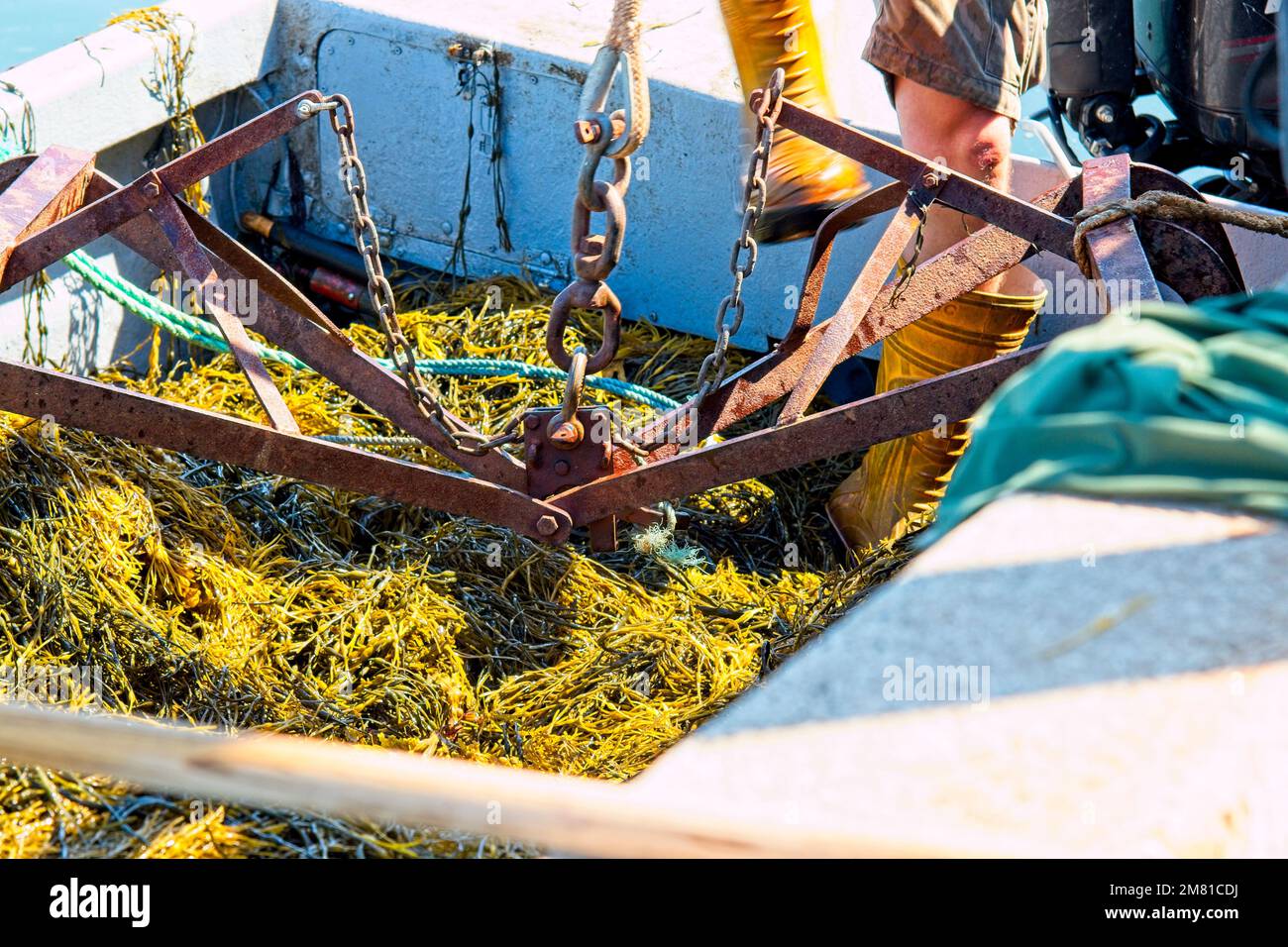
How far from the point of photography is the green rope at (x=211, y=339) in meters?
3.62

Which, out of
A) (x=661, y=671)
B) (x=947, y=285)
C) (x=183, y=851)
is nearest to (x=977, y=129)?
(x=947, y=285)

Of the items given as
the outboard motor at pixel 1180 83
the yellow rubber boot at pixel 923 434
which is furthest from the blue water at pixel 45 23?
the yellow rubber boot at pixel 923 434

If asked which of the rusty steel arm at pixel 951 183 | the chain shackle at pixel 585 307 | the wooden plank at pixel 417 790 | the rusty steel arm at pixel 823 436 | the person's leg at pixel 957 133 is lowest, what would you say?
the wooden plank at pixel 417 790

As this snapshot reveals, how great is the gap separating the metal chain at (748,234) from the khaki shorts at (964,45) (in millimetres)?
665

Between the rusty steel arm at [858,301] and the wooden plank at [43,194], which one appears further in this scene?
the wooden plank at [43,194]

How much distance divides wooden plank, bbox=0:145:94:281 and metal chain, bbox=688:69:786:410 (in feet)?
4.88

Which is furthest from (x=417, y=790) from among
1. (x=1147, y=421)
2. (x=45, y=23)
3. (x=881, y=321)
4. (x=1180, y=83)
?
(x=45, y=23)

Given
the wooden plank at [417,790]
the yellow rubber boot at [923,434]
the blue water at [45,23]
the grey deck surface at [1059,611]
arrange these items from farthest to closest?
1. the blue water at [45,23]
2. the yellow rubber boot at [923,434]
3. the grey deck surface at [1059,611]
4. the wooden plank at [417,790]

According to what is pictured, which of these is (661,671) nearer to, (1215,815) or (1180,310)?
(1180,310)

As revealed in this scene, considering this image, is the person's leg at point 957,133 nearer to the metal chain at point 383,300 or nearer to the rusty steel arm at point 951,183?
the rusty steel arm at point 951,183

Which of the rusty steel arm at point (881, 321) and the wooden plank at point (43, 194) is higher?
the wooden plank at point (43, 194)

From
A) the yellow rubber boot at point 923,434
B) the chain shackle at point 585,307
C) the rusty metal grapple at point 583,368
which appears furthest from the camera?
the yellow rubber boot at point 923,434
